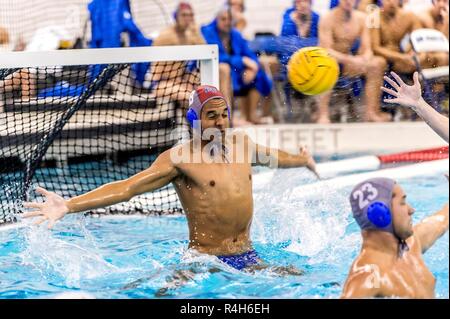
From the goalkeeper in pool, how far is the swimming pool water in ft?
0.41

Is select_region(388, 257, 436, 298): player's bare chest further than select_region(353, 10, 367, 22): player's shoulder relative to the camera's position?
No

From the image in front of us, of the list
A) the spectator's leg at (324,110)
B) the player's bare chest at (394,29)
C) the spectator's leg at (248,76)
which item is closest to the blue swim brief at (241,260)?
the spectator's leg at (324,110)

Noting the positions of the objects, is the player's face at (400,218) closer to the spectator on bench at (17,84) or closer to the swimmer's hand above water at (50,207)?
the swimmer's hand above water at (50,207)

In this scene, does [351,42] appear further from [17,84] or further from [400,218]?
[400,218]

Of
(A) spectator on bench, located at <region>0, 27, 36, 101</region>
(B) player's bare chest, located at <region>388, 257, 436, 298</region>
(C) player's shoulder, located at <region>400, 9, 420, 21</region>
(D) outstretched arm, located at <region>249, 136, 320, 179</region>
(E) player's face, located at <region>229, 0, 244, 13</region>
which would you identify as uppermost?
(E) player's face, located at <region>229, 0, 244, 13</region>

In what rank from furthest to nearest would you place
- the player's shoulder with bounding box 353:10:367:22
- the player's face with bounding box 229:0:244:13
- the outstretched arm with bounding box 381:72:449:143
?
1. the player's face with bounding box 229:0:244:13
2. the player's shoulder with bounding box 353:10:367:22
3. the outstretched arm with bounding box 381:72:449:143

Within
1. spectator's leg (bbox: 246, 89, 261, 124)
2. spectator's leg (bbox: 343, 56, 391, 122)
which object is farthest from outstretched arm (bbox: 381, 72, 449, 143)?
spectator's leg (bbox: 246, 89, 261, 124)

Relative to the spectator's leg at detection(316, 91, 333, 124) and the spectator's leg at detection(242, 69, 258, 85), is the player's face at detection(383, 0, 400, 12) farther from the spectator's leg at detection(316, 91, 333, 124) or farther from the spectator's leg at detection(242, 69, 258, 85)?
the spectator's leg at detection(242, 69, 258, 85)

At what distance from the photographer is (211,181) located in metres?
4.48

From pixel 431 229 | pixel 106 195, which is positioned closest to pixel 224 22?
pixel 106 195

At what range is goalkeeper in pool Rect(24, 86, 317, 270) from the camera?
4379 millimetres

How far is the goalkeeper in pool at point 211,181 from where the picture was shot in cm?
438
